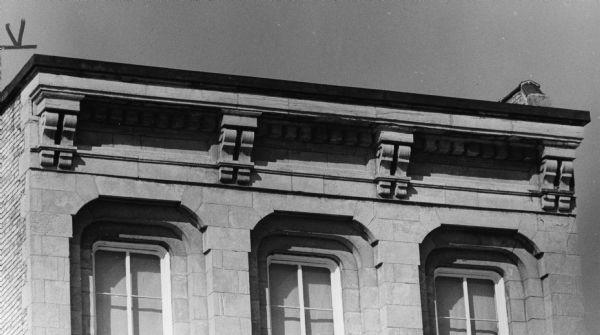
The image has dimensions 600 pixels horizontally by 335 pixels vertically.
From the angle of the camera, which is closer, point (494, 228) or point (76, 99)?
point (76, 99)

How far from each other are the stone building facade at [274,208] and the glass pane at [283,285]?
35mm

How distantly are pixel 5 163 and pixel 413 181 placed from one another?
24.2 ft

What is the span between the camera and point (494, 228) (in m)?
42.8

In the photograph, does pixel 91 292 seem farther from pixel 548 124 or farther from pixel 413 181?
pixel 548 124

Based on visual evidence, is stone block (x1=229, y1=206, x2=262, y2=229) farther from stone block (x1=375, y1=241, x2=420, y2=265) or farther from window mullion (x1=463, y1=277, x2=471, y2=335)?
window mullion (x1=463, y1=277, x2=471, y2=335)

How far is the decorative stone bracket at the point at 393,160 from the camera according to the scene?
1660 inches

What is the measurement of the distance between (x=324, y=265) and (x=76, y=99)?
5458 millimetres

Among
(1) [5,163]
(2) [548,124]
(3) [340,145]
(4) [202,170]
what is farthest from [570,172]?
(1) [5,163]

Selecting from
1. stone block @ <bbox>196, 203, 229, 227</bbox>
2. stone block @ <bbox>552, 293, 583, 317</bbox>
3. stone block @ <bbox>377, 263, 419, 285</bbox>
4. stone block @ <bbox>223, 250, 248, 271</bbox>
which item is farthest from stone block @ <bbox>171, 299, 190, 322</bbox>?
stone block @ <bbox>552, 293, 583, 317</bbox>

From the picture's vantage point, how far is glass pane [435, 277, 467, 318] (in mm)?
42375

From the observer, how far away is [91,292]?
130ft

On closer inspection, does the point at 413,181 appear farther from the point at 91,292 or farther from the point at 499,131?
the point at 91,292

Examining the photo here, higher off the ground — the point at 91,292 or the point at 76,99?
the point at 76,99

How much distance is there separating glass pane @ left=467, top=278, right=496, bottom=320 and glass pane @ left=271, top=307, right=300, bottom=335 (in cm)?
351
